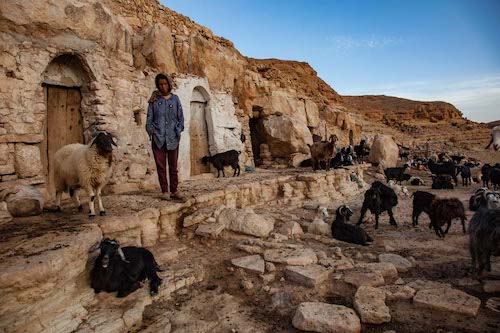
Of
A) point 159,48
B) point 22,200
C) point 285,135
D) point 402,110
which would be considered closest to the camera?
point 22,200

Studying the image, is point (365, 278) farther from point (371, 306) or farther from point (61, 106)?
point (61, 106)

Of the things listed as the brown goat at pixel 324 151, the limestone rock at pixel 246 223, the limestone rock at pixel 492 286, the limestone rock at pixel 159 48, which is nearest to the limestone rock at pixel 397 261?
the limestone rock at pixel 492 286

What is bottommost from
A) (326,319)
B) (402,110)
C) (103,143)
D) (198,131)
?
(326,319)

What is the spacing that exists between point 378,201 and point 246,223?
297 centimetres

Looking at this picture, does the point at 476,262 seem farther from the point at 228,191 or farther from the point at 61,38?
the point at 61,38

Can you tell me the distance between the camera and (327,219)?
6523 millimetres

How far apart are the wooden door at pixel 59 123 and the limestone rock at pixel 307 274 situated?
17.0ft

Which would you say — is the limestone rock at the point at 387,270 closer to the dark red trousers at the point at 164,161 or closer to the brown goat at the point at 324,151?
the dark red trousers at the point at 164,161

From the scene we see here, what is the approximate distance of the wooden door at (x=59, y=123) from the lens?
5730mm

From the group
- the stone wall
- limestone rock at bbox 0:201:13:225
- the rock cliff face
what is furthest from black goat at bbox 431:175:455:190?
the rock cliff face

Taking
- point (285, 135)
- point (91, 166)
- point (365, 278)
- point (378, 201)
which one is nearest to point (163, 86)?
point (91, 166)

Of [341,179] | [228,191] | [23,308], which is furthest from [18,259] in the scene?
[341,179]

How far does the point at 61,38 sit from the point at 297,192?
22.4 feet

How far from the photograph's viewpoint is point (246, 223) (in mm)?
4984
